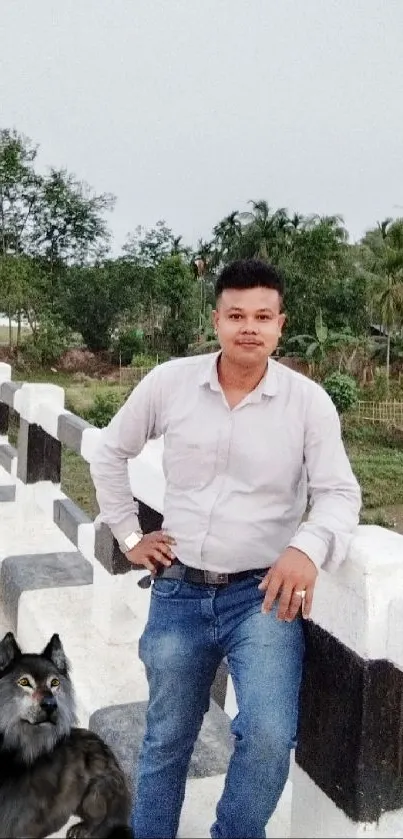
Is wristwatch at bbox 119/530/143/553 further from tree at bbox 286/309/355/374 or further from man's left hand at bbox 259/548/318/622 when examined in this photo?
tree at bbox 286/309/355/374

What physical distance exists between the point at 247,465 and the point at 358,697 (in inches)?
22.0

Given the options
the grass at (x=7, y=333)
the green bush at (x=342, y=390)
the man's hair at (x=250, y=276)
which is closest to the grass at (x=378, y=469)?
the green bush at (x=342, y=390)

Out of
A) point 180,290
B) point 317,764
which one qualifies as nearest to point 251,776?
point 317,764

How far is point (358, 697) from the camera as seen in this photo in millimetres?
1594

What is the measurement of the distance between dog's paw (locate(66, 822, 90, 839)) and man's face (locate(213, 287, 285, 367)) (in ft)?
3.43

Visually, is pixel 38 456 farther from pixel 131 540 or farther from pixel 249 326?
pixel 249 326

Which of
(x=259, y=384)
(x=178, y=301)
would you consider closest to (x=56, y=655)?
(x=259, y=384)

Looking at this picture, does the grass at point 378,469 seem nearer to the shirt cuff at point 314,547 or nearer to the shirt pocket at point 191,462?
the shirt pocket at point 191,462

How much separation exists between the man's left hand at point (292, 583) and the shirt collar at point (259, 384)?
39 cm

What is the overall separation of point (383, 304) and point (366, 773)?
33.8m

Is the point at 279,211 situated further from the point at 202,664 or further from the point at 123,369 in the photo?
the point at 202,664

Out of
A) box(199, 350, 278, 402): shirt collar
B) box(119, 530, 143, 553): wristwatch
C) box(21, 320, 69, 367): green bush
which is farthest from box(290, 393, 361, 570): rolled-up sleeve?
box(21, 320, 69, 367): green bush

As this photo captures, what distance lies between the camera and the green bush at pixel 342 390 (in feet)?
99.3

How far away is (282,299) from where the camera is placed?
2045 millimetres
